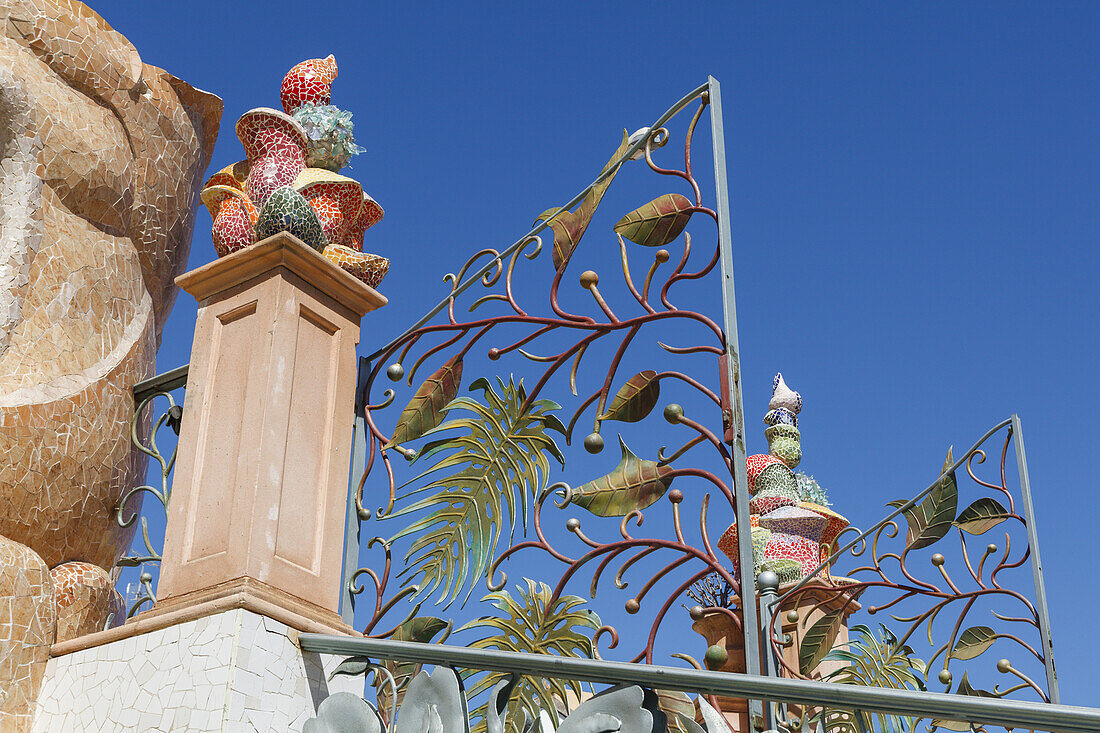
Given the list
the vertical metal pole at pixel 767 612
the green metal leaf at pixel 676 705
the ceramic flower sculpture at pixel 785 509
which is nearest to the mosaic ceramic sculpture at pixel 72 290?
the green metal leaf at pixel 676 705

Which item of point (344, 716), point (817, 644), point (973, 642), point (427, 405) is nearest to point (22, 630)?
point (344, 716)

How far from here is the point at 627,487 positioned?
3.33 meters

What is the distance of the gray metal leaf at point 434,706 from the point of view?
277cm

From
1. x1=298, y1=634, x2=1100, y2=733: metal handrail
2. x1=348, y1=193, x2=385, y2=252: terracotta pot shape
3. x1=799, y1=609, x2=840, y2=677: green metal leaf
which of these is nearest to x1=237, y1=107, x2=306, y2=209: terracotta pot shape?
x1=348, y1=193, x2=385, y2=252: terracotta pot shape

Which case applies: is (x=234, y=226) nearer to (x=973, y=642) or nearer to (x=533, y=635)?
(x=533, y=635)

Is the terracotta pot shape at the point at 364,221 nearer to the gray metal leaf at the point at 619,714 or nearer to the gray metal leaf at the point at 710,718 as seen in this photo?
the gray metal leaf at the point at 619,714

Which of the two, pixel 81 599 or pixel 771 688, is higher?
pixel 81 599

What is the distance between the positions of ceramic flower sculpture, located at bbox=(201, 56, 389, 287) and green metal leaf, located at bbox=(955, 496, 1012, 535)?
10.2ft

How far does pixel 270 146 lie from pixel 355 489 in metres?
1.26

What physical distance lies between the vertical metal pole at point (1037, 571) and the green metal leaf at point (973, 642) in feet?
0.85

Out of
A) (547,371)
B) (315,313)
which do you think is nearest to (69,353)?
(315,313)

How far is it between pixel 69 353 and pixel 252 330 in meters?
0.81

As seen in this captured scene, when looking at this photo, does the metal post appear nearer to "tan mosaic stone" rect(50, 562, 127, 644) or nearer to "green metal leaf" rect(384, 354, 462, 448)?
"green metal leaf" rect(384, 354, 462, 448)

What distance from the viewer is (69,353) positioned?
3.89 metres
